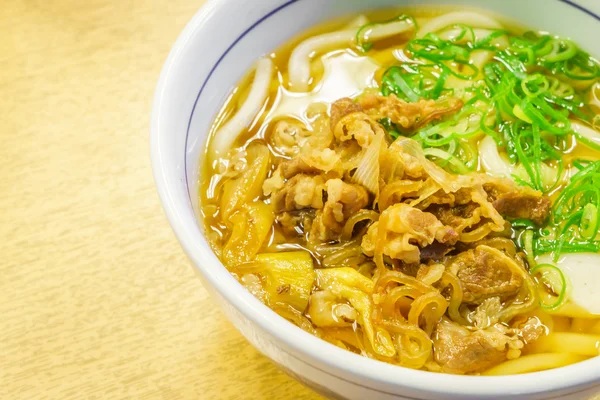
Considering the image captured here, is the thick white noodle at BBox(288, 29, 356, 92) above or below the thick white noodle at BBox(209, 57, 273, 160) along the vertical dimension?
above

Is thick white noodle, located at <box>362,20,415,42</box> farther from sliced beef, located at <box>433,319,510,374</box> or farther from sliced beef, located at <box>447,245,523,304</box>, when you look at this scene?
sliced beef, located at <box>433,319,510,374</box>

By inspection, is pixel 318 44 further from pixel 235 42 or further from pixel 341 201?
pixel 341 201

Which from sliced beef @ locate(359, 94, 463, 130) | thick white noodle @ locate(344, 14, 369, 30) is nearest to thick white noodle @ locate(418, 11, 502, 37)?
thick white noodle @ locate(344, 14, 369, 30)

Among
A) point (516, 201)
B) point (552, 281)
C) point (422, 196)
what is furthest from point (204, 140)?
point (552, 281)

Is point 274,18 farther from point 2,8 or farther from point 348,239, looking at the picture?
point 2,8

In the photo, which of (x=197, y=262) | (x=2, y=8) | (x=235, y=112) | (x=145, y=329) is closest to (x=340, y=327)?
(x=197, y=262)

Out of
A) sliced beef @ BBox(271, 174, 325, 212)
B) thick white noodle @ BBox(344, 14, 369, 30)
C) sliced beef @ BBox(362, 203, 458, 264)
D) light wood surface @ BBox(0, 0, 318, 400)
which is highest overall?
thick white noodle @ BBox(344, 14, 369, 30)

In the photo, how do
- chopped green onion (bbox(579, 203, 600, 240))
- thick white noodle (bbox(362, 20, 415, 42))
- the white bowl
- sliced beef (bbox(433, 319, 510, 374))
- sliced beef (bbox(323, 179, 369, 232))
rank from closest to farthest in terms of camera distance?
the white bowl, sliced beef (bbox(433, 319, 510, 374)), sliced beef (bbox(323, 179, 369, 232)), chopped green onion (bbox(579, 203, 600, 240)), thick white noodle (bbox(362, 20, 415, 42))
